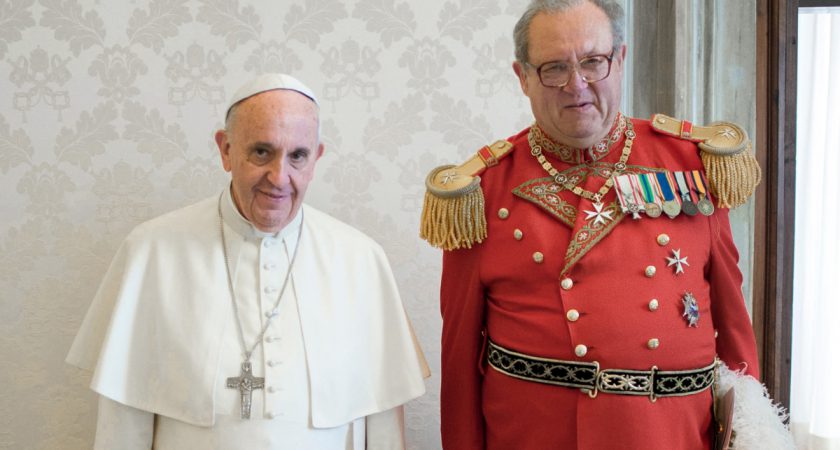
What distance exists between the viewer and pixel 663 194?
188cm

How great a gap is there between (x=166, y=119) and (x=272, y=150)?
0.94 metres

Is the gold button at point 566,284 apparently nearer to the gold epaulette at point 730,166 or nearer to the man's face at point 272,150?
the gold epaulette at point 730,166

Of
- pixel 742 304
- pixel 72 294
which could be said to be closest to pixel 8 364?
pixel 72 294

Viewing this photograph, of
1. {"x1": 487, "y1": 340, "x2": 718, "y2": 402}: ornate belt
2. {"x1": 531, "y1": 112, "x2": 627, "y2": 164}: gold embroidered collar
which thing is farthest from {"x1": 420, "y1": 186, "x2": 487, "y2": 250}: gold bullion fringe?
{"x1": 487, "y1": 340, "x2": 718, "y2": 402}: ornate belt

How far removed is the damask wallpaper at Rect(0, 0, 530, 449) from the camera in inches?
105

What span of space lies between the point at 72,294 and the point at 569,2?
196 cm

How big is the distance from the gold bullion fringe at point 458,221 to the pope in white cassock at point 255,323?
31 cm

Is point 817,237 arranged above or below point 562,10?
below

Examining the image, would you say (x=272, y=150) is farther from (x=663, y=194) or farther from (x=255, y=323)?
(x=663, y=194)

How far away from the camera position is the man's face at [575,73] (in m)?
1.81

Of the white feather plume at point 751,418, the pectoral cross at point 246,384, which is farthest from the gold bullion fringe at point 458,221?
the white feather plume at point 751,418

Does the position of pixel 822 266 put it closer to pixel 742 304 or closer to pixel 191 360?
pixel 742 304

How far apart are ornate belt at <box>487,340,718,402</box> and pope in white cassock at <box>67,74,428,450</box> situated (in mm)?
407

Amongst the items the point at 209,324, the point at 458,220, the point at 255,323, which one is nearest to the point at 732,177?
the point at 458,220
